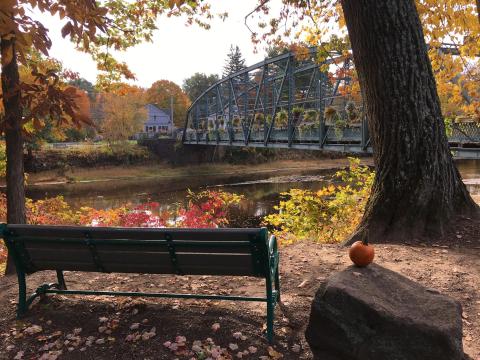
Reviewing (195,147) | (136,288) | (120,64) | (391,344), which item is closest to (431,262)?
(391,344)

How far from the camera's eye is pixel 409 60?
454 cm

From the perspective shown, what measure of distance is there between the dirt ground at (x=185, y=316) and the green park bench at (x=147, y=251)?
0.16 m

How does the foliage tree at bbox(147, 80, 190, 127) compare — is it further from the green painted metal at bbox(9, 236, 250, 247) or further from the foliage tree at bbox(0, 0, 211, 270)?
the green painted metal at bbox(9, 236, 250, 247)

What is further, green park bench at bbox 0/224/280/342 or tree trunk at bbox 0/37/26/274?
tree trunk at bbox 0/37/26/274

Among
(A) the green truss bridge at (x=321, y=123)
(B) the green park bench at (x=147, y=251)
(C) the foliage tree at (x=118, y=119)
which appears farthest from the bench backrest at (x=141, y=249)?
(C) the foliage tree at (x=118, y=119)

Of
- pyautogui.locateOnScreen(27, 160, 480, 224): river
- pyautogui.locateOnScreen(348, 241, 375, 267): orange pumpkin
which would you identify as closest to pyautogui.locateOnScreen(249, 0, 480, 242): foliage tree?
pyautogui.locateOnScreen(348, 241, 375, 267): orange pumpkin

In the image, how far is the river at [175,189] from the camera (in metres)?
21.7

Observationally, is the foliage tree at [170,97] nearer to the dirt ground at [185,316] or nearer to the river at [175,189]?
the river at [175,189]

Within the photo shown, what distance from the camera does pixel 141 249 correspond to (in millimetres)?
2922

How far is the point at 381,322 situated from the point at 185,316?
140 cm

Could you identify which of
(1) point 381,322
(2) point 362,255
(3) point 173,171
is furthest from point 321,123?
(3) point 173,171

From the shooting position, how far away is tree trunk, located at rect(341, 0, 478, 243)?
4.52 m

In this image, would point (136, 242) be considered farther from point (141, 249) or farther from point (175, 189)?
point (175, 189)

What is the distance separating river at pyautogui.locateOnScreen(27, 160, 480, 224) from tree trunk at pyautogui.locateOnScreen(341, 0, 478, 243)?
487 inches
